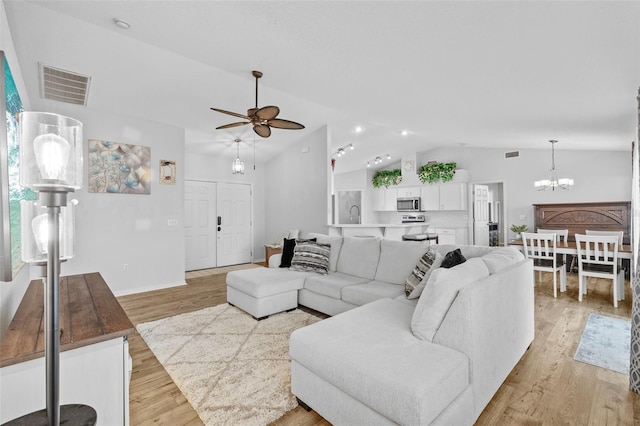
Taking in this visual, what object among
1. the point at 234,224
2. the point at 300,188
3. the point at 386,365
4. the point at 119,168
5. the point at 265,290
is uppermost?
the point at 119,168

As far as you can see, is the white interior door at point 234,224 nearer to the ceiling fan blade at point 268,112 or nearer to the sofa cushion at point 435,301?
the ceiling fan blade at point 268,112

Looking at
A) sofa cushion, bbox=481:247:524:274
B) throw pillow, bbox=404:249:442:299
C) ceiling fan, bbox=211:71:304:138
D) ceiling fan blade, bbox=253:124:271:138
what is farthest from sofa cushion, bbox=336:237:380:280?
ceiling fan blade, bbox=253:124:271:138

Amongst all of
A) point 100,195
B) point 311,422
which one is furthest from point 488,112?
point 100,195

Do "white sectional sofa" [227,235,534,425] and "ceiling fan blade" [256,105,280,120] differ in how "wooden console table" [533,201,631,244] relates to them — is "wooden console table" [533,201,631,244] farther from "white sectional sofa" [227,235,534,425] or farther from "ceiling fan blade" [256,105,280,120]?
"ceiling fan blade" [256,105,280,120]

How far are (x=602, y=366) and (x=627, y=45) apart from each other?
2334 millimetres

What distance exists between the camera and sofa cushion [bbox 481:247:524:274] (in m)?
Answer: 2.31

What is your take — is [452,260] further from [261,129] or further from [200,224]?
[200,224]

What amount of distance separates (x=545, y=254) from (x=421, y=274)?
3255 mm

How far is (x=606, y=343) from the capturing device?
2771 mm

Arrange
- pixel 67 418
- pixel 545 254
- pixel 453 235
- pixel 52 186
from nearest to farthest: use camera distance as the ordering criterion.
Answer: pixel 52 186 → pixel 67 418 → pixel 545 254 → pixel 453 235

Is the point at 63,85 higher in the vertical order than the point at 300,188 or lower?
higher

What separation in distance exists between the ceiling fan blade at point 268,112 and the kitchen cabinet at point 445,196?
5924mm

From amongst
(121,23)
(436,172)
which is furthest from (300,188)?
(121,23)

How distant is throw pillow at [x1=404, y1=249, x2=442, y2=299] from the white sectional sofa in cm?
10
